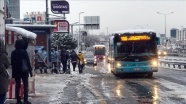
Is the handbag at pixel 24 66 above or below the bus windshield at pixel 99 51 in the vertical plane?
above

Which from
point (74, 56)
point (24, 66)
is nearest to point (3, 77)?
point (24, 66)

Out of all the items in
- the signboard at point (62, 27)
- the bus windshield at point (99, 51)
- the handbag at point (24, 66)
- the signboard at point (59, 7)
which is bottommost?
the bus windshield at point (99, 51)

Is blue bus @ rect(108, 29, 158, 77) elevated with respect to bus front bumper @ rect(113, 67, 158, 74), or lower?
elevated

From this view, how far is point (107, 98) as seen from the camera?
15477 mm

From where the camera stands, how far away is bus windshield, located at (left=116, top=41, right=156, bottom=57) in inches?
1040

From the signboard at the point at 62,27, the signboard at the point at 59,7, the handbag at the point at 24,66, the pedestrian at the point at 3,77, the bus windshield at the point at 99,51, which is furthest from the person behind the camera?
the bus windshield at the point at 99,51

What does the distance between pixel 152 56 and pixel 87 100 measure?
12050 millimetres

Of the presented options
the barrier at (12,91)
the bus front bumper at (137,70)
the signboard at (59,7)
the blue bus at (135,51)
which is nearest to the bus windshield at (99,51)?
the signboard at (59,7)

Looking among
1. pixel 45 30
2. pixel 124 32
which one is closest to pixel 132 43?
pixel 124 32

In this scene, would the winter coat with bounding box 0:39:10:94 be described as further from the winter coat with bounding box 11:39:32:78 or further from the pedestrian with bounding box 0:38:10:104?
the winter coat with bounding box 11:39:32:78

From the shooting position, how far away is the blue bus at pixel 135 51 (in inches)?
1038

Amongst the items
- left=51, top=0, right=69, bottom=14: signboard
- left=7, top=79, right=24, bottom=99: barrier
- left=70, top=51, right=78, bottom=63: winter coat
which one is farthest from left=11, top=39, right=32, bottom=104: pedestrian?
left=51, top=0, right=69, bottom=14: signboard

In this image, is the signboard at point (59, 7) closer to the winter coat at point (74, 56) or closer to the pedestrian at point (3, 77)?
the winter coat at point (74, 56)

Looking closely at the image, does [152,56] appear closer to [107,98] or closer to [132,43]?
[132,43]
